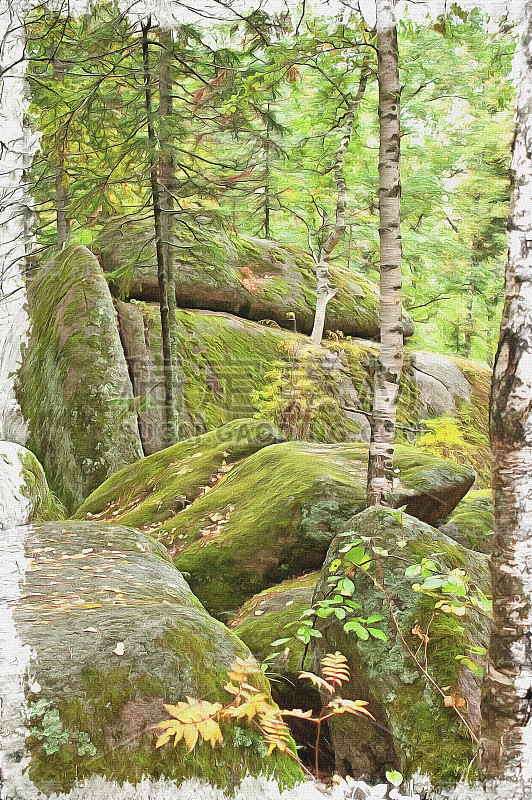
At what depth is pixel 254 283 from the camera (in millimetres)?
11969

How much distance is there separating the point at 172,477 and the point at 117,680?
4.70 meters

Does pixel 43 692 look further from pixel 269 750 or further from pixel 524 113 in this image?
pixel 524 113

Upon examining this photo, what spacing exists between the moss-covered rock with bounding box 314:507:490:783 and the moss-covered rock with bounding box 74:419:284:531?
320cm

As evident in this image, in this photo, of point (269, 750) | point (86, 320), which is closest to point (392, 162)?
A: point (269, 750)

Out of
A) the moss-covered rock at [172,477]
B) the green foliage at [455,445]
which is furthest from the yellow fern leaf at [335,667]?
the green foliage at [455,445]

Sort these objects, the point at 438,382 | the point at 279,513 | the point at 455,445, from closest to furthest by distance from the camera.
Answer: the point at 279,513 < the point at 455,445 < the point at 438,382

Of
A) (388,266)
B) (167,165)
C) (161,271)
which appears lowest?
(388,266)

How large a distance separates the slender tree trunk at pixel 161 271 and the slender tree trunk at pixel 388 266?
350 cm

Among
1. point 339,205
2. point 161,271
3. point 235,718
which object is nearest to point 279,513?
point 235,718

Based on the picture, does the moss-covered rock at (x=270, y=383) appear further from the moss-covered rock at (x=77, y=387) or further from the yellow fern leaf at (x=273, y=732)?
the yellow fern leaf at (x=273, y=732)

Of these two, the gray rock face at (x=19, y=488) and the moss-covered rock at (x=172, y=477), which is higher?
the gray rock face at (x=19, y=488)

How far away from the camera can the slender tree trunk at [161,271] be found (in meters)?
7.06

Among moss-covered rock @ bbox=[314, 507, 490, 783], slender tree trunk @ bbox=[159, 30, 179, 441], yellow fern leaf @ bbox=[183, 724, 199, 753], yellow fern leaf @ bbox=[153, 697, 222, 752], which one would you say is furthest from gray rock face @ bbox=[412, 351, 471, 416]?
yellow fern leaf @ bbox=[183, 724, 199, 753]

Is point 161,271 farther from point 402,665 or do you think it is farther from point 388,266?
point 402,665
